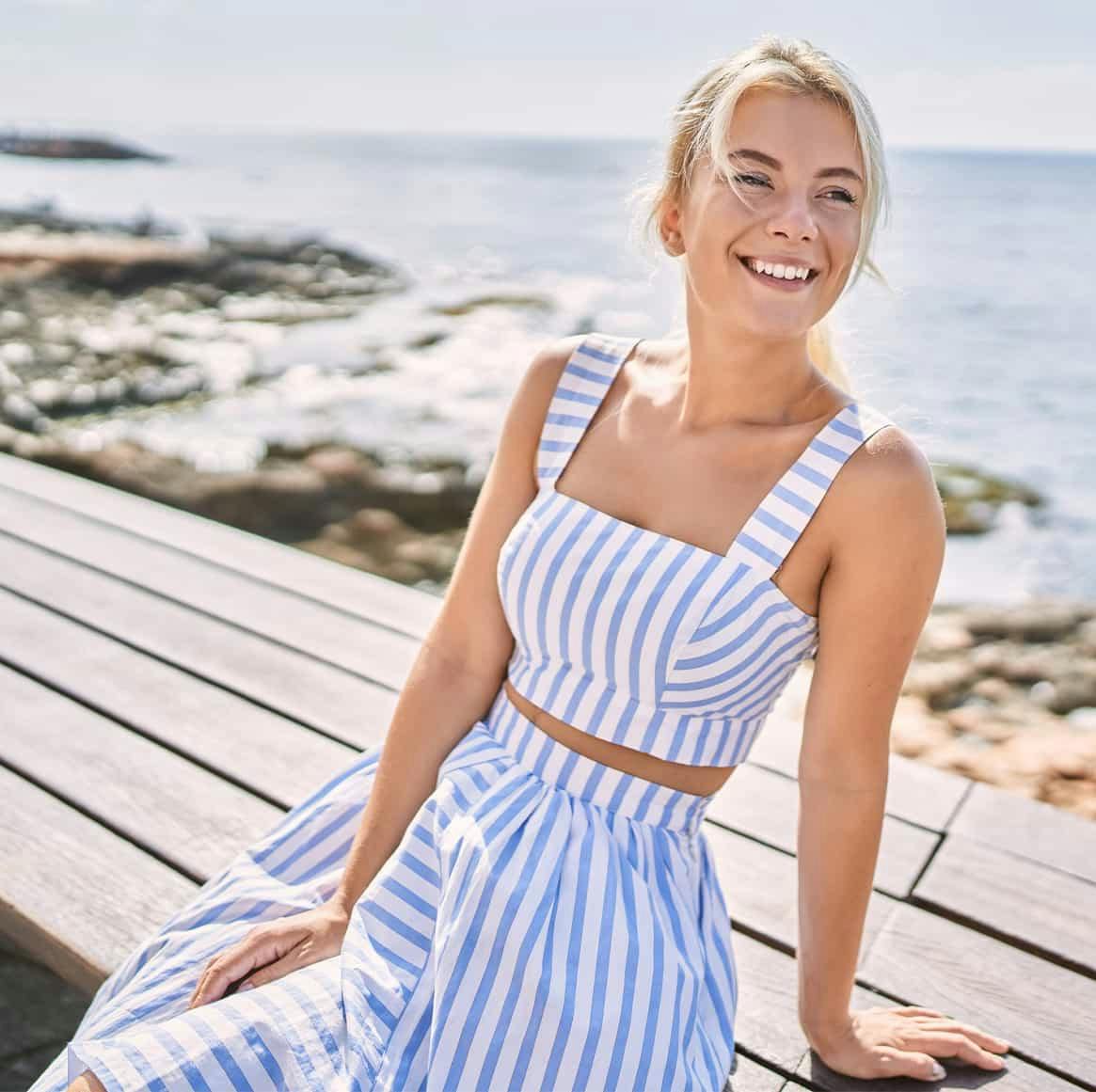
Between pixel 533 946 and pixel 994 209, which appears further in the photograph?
pixel 994 209

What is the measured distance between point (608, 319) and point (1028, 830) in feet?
48.9

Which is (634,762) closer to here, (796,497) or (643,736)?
(643,736)

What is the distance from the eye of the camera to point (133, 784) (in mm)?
2154

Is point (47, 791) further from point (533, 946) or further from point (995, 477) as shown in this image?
point (995, 477)

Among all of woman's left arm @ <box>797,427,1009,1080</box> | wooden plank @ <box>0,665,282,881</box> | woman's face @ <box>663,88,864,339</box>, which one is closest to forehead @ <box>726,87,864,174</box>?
woman's face @ <box>663,88,864,339</box>

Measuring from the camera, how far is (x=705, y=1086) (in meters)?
1.33

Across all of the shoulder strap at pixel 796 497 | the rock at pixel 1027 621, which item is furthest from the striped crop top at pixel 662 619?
the rock at pixel 1027 621

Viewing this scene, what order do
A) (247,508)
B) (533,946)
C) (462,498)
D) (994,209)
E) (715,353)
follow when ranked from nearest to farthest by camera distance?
(533,946) → (715,353) → (247,508) → (462,498) → (994,209)

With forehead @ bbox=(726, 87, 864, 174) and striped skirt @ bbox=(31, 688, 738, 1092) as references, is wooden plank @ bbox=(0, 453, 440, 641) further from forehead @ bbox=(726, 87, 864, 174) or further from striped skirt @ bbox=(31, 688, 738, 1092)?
forehead @ bbox=(726, 87, 864, 174)

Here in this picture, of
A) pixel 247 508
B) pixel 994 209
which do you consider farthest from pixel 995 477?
pixel 994 209

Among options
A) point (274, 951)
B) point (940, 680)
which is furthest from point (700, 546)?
point (940, 680)

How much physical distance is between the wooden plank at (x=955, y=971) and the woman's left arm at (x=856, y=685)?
0.27m

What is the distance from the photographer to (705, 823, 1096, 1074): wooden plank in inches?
66.3

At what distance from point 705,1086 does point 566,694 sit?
0.48 m
